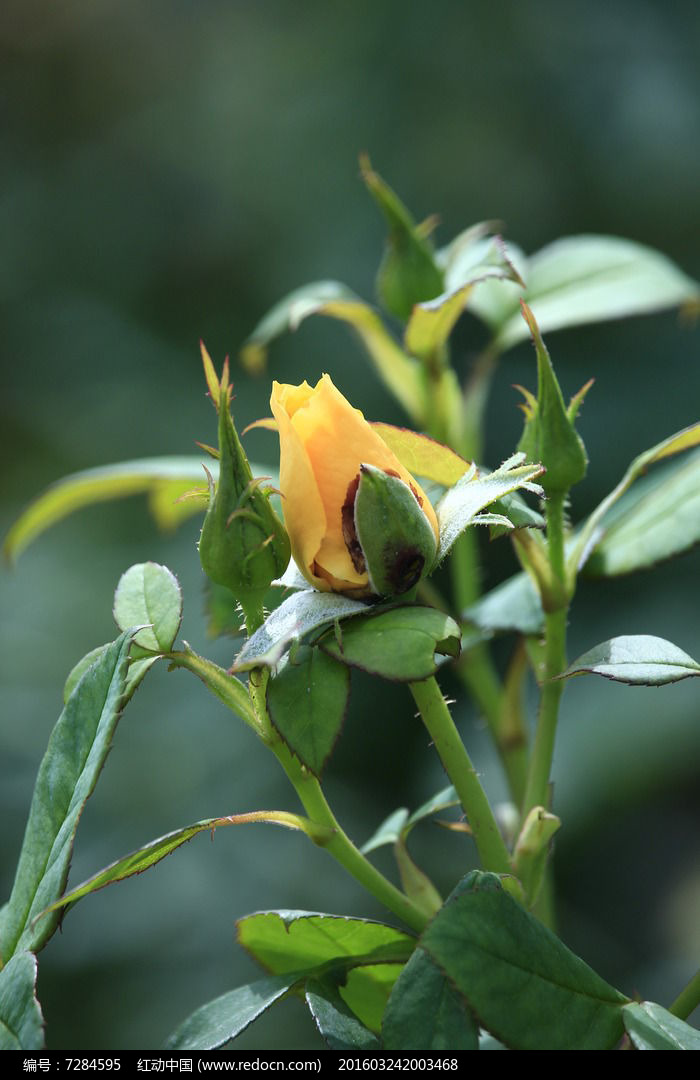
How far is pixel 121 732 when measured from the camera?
1.69 metres

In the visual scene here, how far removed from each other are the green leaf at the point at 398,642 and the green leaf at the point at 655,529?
10.6 inches

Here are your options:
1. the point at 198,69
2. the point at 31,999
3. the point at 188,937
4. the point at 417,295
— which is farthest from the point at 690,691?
the point at 198,69

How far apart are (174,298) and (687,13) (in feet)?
3.79

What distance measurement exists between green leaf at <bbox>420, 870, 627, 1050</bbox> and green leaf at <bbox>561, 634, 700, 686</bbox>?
0.11 meters

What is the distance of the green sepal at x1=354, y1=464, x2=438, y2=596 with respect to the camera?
446 mm

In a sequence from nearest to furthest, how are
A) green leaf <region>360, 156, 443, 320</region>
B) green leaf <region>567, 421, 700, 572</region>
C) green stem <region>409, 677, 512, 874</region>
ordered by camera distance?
1. green stem <region>409, 677, 512, 874</region>
2. green leaf <region>567, 421, 700, 572</region>
3. green leaf <region>360, 156, 443, 320</region>

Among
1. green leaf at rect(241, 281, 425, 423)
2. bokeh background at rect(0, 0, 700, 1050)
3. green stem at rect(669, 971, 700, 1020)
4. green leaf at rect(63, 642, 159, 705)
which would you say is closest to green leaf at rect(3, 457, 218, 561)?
green leaf at rect(241, 281, 425, 423)

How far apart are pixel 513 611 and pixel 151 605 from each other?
29 centimetres

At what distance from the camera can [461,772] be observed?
535 mm

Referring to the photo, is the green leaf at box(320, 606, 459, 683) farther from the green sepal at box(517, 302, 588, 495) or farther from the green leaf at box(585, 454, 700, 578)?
the green leaf at box(585, 454, 700, 578)

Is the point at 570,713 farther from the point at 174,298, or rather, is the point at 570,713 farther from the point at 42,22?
the point at 42,22

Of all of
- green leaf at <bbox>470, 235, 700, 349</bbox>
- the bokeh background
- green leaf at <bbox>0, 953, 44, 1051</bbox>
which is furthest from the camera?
the bokeh background

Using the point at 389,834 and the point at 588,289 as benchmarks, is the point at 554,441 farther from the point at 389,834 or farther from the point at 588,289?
the point at 588,289

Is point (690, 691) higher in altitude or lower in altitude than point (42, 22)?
lower
